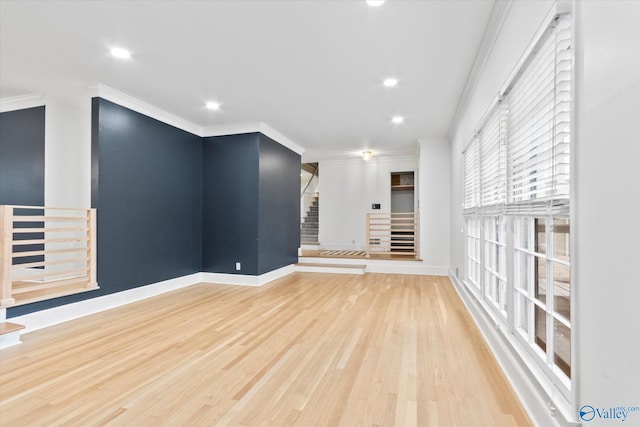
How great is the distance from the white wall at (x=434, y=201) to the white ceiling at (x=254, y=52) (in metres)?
1.63

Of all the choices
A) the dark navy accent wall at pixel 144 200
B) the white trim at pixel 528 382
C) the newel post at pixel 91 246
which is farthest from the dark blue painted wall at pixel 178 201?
the white trim at pixel 528 382

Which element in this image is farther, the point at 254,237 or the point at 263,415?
the point at 254,237

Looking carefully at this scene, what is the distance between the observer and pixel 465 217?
14.1ft

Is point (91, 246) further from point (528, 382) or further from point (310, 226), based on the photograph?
point (310, 226)

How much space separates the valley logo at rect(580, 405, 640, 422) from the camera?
0.94m

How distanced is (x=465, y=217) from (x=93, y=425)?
4353 millimetres

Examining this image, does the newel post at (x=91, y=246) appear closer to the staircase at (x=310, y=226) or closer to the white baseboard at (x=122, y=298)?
the white baseboard at (x=122, y=298)

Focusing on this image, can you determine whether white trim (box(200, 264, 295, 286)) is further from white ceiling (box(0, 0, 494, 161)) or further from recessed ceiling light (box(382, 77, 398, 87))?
recessed ceiling light (box(382, 77, 398, 87))

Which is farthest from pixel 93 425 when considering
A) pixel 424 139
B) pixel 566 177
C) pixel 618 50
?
pixel 424 139

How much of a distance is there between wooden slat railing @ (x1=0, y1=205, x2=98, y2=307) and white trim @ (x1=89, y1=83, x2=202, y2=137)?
1481 mm

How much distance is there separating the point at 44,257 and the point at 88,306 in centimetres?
120

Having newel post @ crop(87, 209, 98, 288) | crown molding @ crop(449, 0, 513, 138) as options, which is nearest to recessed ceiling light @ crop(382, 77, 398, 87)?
crown molding @ crop(449, 0, 513, 138)

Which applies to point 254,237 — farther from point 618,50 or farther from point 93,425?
point 618,50

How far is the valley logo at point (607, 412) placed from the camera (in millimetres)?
940
